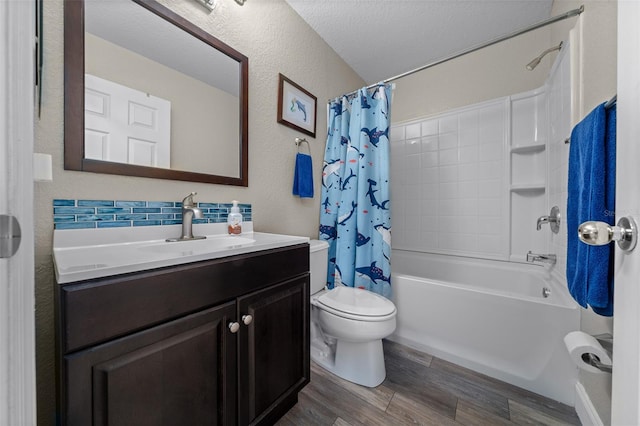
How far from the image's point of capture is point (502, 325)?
1.40 meters

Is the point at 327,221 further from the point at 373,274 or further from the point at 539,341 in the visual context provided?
the point at 539,341

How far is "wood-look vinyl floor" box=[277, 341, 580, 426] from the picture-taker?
115cm

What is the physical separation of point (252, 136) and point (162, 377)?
122cm

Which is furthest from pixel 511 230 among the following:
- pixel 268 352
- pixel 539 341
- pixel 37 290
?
pixel 37 290

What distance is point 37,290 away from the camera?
817 millimetres

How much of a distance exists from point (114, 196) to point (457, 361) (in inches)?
79.6

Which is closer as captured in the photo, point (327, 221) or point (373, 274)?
point (373, 274)

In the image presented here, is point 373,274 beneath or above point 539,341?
above

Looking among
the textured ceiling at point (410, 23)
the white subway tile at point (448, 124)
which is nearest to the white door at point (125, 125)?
the textured ceiling at point (410, 23)

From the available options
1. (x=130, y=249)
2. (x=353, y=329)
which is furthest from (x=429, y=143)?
(x=130, y=249)

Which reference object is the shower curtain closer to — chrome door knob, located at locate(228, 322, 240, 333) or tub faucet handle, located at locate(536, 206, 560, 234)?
tub faucet handle, located at locate(536, 206, 560, 234)

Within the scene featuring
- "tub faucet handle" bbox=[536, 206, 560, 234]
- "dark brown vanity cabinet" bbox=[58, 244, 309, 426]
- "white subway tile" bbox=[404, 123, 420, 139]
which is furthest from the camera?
"white subway tile" bbox=[404, 123, 420, 139]

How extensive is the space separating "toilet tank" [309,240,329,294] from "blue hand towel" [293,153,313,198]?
376mm

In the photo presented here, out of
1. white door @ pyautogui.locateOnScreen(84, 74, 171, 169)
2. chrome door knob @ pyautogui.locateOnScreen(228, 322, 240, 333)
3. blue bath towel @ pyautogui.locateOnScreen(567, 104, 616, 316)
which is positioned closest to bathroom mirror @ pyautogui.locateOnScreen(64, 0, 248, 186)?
white door @ pyautogui.locateOnScreen(84, 74, 171, 169)
